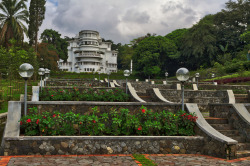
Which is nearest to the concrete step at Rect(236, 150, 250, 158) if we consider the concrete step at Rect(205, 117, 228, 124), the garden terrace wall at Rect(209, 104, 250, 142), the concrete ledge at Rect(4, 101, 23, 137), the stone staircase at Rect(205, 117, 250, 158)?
the stone staircase at Rect(205, 117, 250, 158)

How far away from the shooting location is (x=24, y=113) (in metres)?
7.36

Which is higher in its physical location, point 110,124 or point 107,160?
point 110,124

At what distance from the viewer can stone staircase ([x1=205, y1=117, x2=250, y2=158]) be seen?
6766mm

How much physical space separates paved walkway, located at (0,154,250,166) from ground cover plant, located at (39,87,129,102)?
278 inches

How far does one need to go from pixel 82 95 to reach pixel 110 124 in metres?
5.85

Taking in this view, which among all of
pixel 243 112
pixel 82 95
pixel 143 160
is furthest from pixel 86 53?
pixel 143 160

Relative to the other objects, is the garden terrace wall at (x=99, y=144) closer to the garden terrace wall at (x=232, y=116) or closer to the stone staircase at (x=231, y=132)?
the stone staircase at (x=231, y=132)

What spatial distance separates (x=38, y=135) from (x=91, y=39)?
2445 inches

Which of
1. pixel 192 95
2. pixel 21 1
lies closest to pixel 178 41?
pixel 21 1

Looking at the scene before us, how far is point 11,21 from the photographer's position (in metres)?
33.6

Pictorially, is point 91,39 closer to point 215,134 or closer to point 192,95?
point 192,95

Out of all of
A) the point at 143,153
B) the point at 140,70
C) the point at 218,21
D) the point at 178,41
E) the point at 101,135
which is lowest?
the point at 143,153

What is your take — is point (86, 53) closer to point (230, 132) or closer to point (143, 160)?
point (230, 132)

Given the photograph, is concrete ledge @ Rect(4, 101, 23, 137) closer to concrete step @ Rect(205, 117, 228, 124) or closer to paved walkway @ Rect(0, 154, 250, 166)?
paved walkway @ Rect(0, 154, 250, 166)
